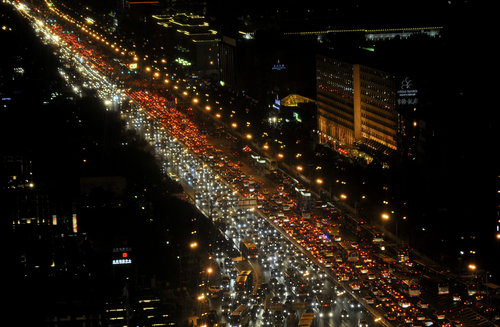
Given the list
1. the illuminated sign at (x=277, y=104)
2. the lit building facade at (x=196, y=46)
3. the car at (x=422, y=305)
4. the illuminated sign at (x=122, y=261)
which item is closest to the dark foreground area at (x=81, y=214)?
the illuminated sign at (x=122, y=261)

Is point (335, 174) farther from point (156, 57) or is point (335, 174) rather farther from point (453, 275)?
point (156, 57)

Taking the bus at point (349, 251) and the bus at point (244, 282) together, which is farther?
the bus at point (349, 251)

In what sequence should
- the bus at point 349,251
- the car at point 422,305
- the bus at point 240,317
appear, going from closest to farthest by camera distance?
the bus at point 240,317 → the car at point 422,305 → the bus at point 349,251

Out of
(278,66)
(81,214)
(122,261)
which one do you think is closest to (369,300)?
(122,261)

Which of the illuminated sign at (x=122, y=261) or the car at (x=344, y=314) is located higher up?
the illuminated sign at (x=122, y=261)

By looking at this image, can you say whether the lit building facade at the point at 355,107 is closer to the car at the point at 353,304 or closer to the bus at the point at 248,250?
the bus at the point at 248,250

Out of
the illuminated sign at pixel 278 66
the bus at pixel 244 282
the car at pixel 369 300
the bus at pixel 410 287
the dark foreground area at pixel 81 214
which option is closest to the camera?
the dark foreground area at pixel 81 214
